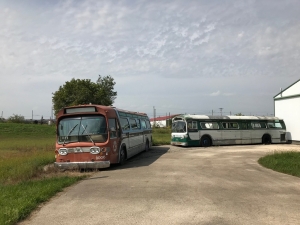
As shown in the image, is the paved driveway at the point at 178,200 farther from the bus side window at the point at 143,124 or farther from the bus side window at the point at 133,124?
the bus side window at the point at 143,124

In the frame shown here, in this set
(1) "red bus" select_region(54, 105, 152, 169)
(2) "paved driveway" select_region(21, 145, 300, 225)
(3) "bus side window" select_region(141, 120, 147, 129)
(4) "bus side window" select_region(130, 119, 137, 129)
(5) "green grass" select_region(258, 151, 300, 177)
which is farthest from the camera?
(3) "bus side window" select_region(141, 120, 147, 129)

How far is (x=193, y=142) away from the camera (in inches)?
987

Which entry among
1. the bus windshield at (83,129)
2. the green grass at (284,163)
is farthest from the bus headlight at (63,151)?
the green grass at (284,163)

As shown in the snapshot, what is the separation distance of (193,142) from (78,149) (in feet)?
44.4

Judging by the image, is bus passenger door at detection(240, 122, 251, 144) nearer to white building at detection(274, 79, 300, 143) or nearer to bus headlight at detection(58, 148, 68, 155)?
white building at detection(274, 79, 300, 143)

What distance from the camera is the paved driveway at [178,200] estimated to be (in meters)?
6.14

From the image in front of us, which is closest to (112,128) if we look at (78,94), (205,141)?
(205,141)

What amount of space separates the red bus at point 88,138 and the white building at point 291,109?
1955 centimetres

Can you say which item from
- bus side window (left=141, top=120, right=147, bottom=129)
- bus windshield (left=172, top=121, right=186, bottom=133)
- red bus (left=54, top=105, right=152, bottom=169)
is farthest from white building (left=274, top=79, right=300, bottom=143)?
red bus (left=54, top=105, right=152, bottom=169)

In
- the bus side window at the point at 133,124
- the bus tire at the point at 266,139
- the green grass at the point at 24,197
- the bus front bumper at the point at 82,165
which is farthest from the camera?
the bus tire at the point at 266,139

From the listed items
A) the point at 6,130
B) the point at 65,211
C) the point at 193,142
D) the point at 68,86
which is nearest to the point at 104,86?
the point at 68,86

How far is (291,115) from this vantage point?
29.1 m

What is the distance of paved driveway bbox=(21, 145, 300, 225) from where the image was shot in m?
6.14

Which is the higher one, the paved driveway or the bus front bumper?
the bus front bumper
